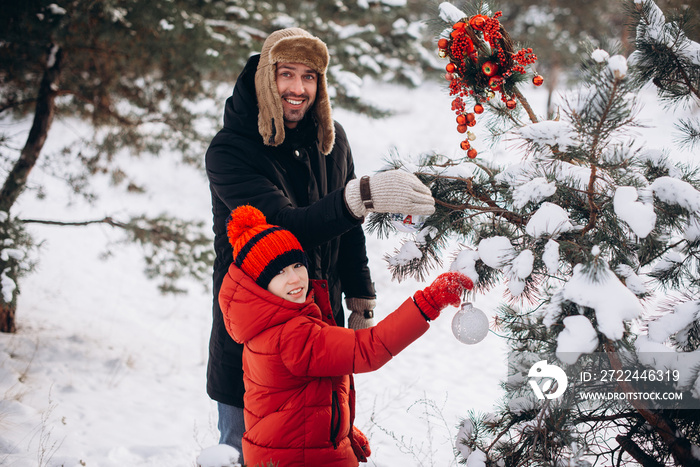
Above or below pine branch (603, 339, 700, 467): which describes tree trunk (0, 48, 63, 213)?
above

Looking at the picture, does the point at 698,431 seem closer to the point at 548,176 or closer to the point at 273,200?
the point at 548,176

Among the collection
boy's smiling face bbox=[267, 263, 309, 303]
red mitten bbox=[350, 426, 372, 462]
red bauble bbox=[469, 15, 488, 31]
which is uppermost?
red bauble bbox=[469, 15, 488, 31]

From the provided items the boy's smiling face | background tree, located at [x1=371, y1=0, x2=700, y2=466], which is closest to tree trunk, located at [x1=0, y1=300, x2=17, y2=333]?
the boy's smiling face

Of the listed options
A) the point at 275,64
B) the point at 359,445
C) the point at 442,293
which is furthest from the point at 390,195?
the point at 359,445

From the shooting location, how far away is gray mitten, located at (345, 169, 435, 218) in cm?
145

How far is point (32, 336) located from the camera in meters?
4.37

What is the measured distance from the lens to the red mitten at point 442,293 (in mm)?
1439

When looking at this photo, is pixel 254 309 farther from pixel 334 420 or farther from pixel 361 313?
pixel 361 313

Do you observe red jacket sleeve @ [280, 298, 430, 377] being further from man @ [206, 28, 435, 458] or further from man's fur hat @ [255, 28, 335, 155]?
man's fur hat @ [255, 28, 335, 155]

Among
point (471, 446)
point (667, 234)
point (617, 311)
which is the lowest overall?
point (471, 446)

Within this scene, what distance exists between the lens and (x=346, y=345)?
1496 mm

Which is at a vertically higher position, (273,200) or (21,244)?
(21,244)

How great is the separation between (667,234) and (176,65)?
3.84 metres

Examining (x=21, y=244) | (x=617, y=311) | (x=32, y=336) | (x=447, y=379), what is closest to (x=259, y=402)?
(x=617, y=311)
